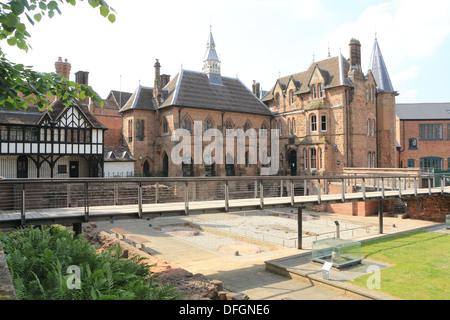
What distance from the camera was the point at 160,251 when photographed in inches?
724

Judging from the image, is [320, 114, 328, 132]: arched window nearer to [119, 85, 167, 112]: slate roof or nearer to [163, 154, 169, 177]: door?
[163, 154, 169, 177]: door

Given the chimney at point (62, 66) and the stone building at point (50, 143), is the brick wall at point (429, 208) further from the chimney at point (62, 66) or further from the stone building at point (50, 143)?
the chimney at point (62, 66)

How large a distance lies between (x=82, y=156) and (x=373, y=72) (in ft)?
107

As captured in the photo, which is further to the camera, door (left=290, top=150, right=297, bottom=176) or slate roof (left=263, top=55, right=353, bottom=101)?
door (left=290, top=150, right=297, bottom=176)

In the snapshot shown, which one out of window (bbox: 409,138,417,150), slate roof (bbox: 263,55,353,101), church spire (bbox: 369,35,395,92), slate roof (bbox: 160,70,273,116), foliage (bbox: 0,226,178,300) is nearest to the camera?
foliage (bbox: 0,226,178,300)

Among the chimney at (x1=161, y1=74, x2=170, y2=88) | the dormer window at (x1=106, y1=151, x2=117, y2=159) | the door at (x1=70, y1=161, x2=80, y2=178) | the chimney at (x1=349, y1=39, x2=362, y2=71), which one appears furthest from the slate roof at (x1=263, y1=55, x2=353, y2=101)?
the door at (x1=70, y1=161, x2=80, y2=178)

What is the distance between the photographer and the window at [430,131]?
46.1m

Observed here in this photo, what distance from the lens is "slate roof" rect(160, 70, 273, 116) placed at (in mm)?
37031

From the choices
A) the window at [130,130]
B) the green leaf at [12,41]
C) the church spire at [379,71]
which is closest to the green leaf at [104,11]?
the green leaf at [12,41]

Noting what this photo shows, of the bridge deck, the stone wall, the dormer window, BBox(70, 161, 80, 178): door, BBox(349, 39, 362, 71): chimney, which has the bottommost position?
the bridge deck

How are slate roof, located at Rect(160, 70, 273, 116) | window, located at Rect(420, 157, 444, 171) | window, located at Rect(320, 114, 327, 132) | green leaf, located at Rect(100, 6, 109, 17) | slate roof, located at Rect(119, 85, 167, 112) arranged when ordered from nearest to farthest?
green leaf, located at Rect(100, 6, 109, 17) < slate roof, located at Rect(160, 70, 273, 116) < window, located at Rect(320, 114, 327, 132) < slate roof, located at Rect(119, 85, 167, 112) < window, located at Rect(420, 157, 444, 171)

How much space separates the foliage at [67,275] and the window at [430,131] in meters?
47.7

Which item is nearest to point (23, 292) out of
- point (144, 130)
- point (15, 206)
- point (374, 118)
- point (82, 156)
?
point (15, 206)

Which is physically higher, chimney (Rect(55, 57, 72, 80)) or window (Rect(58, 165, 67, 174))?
chimney (Rect(55, 57, 72, 80))
